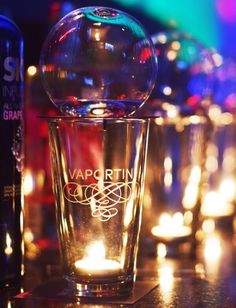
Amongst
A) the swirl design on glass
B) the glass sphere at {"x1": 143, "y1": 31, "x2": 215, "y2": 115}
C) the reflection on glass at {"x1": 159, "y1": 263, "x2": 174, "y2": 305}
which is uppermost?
the glass sphere at {"x1": 143, "y1": 31, "x2": 215, "y2": 115}

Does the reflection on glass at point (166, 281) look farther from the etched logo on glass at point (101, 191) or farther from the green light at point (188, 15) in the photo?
the green light at point (188, 15)

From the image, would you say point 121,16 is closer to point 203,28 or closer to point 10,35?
point 10,35

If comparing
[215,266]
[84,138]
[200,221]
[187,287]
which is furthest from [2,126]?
[200,221]

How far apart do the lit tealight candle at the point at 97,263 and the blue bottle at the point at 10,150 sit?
94 mm

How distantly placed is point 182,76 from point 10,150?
1.23 ft

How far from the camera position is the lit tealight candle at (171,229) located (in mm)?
1240

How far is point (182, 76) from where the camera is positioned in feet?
3.89

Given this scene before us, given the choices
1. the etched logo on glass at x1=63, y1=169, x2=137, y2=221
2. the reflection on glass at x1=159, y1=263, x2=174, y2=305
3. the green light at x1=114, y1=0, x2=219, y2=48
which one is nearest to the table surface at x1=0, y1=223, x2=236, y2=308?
the reflection on glass at x1=159, y1=263, x2=174, y2=305

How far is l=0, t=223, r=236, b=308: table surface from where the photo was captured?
85 centimetres

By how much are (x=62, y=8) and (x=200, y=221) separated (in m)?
0.42

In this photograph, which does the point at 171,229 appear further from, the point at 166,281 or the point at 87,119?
the point at 87,119

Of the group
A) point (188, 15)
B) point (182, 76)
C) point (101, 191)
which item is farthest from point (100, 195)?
point (188, 15)

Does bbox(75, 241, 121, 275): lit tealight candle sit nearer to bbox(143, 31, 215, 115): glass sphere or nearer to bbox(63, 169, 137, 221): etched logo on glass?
bbox(63, 169, 137, 221): etched logo on glass

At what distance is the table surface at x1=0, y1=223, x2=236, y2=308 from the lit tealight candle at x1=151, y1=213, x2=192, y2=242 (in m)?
0.03
